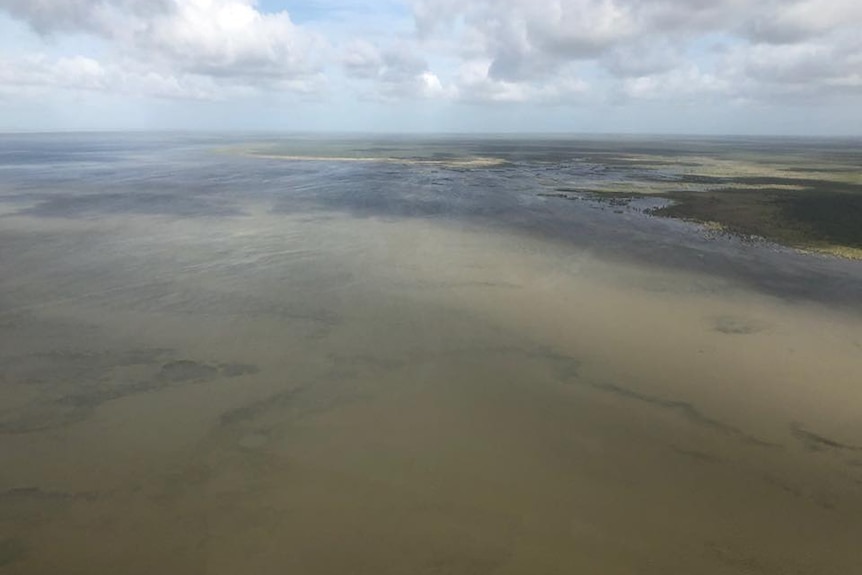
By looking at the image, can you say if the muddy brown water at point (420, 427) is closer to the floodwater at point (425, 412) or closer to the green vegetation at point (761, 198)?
the floodwater at point (425, 412)

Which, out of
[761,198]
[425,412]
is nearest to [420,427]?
[425,412]

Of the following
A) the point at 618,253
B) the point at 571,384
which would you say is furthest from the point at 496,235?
the point at 571,384

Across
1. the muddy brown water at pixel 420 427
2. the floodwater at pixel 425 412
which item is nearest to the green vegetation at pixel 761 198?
the floodwater at pixel 425 412

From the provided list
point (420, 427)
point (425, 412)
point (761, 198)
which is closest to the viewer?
point (420, 427)

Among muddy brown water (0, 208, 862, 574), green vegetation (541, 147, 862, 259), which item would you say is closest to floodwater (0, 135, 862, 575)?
muddy brown water (0, 208, 862, 574)

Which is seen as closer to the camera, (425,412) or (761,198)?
(425,412)

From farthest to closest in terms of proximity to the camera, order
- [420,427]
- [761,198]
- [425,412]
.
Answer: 1. [761,198]
2. [425,412]
3. [420,427]

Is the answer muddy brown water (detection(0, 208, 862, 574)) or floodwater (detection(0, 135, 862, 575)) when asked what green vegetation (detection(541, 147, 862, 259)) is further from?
muddy brown water (detection(0, 208, 862, 574))

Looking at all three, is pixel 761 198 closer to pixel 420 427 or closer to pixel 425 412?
pixel 425 412

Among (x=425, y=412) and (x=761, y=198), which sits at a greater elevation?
(x=761, y=198)
